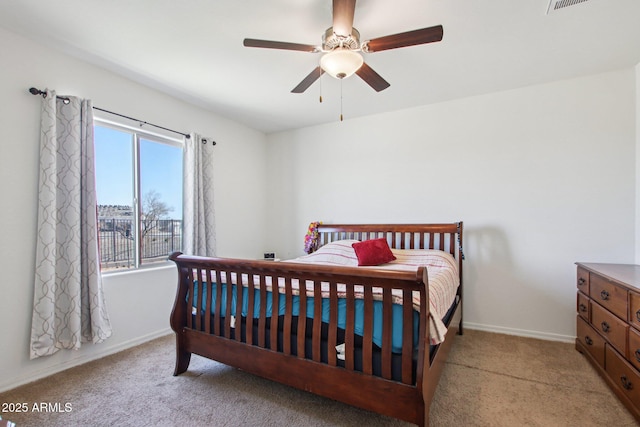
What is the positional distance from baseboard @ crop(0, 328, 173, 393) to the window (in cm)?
72

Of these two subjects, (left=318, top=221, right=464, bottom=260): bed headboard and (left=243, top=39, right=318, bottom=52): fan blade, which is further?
(left=318, top=221, right=464, bottom=260): bed headboard

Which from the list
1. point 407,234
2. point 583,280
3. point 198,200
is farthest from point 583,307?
point 198,200

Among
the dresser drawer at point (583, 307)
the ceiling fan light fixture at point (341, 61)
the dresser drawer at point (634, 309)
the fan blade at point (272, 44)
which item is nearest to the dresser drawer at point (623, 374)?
the dresser drawer at point (634, 309)

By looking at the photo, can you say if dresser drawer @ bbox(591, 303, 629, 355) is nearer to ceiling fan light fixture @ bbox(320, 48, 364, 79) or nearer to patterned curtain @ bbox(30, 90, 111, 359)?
ceiling fan light fixture @ bbox(320, 48, 364, 79)

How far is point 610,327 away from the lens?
6.50 ft

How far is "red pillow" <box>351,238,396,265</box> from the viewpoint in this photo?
274cm

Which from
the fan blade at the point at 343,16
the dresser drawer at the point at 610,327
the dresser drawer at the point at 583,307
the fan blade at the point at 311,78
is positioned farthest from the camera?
the dresser drawer at the point at 583,307

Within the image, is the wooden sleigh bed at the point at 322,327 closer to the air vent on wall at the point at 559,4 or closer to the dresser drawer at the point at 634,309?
the dresser drawer at the point at 634,309

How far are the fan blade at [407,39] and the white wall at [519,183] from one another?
1878mm

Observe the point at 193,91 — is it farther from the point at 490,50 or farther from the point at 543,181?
the point at 543,181

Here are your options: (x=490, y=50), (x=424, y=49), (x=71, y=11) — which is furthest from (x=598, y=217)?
(x=71, y=11)

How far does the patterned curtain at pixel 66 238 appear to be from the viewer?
84.6 inches

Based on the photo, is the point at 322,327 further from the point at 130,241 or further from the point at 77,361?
the point at 130,241

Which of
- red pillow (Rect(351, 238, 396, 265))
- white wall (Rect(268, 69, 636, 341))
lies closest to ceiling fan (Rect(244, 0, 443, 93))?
red pillow (Rect(351, 238, 396, 265))
